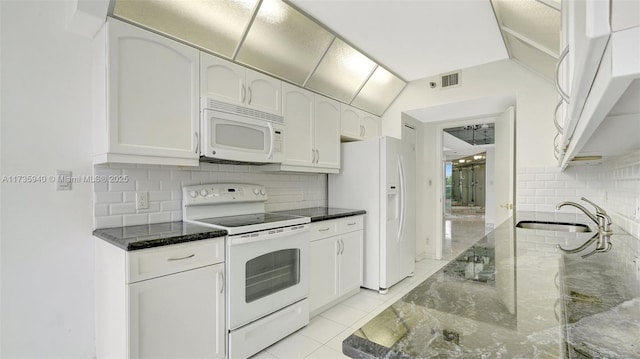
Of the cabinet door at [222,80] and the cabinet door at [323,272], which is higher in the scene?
the cabinet door at [222,80]

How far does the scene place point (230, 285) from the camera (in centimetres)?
186

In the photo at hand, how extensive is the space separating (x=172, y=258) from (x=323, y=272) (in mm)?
1437

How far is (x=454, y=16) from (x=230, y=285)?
2692mm

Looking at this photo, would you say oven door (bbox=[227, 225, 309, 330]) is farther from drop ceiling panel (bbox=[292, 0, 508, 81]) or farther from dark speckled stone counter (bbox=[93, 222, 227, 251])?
drop ceiling panel (bbox=[292, 0, 508, 81])

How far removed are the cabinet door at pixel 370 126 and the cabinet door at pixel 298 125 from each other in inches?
39.7

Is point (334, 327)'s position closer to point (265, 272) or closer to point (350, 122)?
point (265, 272)

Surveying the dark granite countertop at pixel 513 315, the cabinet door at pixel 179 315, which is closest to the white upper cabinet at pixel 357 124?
the cabinet door at pixel 179 315

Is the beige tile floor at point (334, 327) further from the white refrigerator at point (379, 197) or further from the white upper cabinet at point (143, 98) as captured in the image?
the white upper cabinet at point (143, 98)

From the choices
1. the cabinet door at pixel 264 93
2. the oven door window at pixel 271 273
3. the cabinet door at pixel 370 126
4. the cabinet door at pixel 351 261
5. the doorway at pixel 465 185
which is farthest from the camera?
the doorway at pixel 465 185

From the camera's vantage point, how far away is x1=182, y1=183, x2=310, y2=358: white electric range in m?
1.89

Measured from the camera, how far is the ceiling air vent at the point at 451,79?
11.2 ft

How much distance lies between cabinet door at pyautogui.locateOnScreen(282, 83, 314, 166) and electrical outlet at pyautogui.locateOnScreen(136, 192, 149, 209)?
1111mm

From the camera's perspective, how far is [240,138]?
2217mm

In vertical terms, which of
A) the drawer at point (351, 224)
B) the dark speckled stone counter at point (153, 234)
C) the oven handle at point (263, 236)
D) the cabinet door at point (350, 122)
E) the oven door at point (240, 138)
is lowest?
the drawer at point (351, 224)
